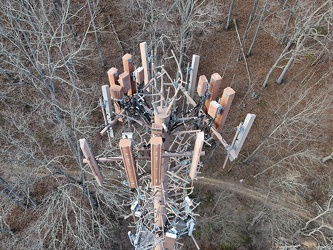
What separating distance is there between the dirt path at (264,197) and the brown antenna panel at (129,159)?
33.7 ft

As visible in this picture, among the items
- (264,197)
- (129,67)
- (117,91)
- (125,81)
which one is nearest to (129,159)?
(117,91)

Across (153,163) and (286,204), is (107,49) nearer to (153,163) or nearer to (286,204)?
(286,204)

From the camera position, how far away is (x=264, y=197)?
14023 millimetres

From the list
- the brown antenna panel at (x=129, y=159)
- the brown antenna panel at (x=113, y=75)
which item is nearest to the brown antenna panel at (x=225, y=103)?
the brown antenna panel at (x=129, y=159)

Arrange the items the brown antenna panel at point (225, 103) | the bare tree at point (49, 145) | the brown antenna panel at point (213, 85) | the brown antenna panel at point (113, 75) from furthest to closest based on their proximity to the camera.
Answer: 1. the bare tree at point (49, 145)
2. the brown antenna panel at point (113, 75)
3. the brown antenna panel at point (213, 85)
4. the brown antenna panel at point (225, 103)

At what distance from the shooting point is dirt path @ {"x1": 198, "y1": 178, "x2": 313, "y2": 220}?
13.5m

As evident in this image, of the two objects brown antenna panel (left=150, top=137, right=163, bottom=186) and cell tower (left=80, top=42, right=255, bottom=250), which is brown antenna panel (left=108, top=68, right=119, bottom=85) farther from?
brown antenna panel (left=150, top=137, right=163, bottom=186)

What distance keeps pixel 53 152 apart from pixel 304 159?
1318 cm

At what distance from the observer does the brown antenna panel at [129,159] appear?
3790 mm

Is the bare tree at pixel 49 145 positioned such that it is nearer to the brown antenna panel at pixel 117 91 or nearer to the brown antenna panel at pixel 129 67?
the brown antenna panel at pixel 129 67

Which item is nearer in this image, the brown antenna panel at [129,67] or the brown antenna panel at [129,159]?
the brown antenna panel at [129,159]

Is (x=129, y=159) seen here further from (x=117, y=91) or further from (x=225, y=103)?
(x=225, y=103)

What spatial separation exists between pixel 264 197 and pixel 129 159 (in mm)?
11902

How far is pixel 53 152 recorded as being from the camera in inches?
570
